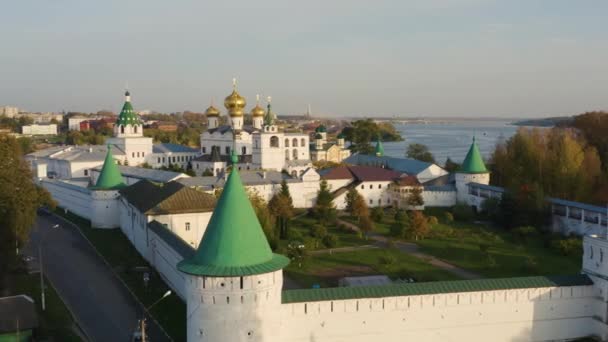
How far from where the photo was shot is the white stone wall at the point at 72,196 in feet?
88.0

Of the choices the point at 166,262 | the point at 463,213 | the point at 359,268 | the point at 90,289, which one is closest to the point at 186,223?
the point at 166,262

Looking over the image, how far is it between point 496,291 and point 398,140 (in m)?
100.0

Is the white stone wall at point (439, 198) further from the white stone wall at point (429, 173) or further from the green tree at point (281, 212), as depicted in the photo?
the green tree at point (281, 212)

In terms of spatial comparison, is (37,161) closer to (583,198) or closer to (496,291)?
(583,198)

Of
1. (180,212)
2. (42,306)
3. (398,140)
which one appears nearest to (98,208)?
(180,212)

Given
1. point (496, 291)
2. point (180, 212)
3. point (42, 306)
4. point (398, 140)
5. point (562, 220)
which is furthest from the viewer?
point (398, 140)

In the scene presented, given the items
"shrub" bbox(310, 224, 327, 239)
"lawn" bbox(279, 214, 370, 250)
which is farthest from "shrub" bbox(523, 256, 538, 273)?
"shrub" bbox(310, 224, 327, 239)

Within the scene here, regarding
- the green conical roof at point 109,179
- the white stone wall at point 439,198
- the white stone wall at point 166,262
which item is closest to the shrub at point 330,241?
the white stone wall at point 166,262

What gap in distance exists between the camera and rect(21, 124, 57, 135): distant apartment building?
9117cm

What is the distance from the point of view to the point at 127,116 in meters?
42.0

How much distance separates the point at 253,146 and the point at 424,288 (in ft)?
91.7

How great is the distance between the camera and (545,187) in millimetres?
28141

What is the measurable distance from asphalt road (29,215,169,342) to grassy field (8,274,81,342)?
9.9 inches

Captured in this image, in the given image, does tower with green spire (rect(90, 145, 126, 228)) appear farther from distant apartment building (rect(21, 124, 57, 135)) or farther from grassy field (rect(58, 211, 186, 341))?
distant apartment building (rect(21, 124, 57, 135))
